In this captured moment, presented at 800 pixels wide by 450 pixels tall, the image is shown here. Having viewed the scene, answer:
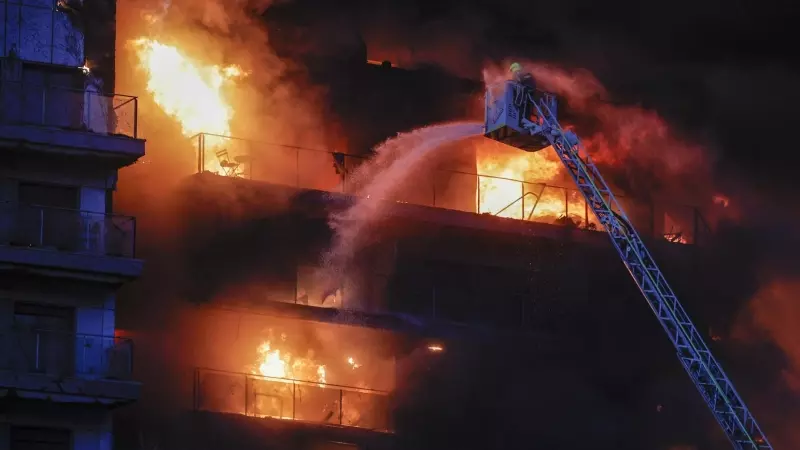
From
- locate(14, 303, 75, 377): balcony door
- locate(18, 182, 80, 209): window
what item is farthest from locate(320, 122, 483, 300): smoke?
locate(14, 303, 75, 377): balcony door

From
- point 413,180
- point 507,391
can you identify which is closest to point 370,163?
point 413,180

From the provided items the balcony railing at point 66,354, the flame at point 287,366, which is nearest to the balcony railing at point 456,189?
the flame at point 287,366

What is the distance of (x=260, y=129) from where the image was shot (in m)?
57.1

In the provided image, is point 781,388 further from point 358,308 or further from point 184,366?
point 184,366

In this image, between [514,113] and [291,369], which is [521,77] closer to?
[514,113]

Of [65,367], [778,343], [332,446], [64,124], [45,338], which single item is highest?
[64,124]

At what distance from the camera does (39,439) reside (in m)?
47.8

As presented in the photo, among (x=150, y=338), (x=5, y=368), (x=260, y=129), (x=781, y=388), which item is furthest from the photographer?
(x=781, y=388)

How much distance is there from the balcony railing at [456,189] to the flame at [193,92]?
7 centimetres

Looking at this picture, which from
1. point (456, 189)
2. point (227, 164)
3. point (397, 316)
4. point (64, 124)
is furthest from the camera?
point (456, 189)

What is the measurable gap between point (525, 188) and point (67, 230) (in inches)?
684

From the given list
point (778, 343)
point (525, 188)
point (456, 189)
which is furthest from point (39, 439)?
point (778, 343)

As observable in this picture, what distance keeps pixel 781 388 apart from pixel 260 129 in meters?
19.0

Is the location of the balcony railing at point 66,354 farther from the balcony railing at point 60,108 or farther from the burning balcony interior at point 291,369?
the balcony railing at point 60,108
